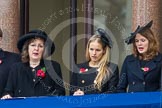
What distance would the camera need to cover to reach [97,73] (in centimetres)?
603

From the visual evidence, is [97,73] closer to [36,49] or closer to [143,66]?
[143,66]

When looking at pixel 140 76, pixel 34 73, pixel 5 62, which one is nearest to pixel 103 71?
pixel 140 76

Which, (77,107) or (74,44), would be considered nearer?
(77,107)

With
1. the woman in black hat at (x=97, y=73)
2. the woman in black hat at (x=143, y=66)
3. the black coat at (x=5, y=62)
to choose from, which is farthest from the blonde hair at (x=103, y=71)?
the black coat at (x=5, y=62)

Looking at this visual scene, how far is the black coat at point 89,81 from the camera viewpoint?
234 inches

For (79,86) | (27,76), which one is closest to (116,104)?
(79,86)

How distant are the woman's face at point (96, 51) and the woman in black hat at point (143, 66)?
14.4 inches

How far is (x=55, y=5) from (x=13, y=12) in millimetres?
2081

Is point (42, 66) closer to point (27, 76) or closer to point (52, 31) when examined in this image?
point (27, 76)

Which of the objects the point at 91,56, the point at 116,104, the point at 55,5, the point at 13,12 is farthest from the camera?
the point at 55,5

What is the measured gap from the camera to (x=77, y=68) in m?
6.26

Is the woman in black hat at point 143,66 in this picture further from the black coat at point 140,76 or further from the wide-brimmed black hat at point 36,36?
the wide-brimmed black hat at point 36,36

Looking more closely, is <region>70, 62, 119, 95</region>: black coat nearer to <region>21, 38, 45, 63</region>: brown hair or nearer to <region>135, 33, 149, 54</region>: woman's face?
<region>135, 33, 149, 54</region>: woman's face

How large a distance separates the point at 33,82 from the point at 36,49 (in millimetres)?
383
